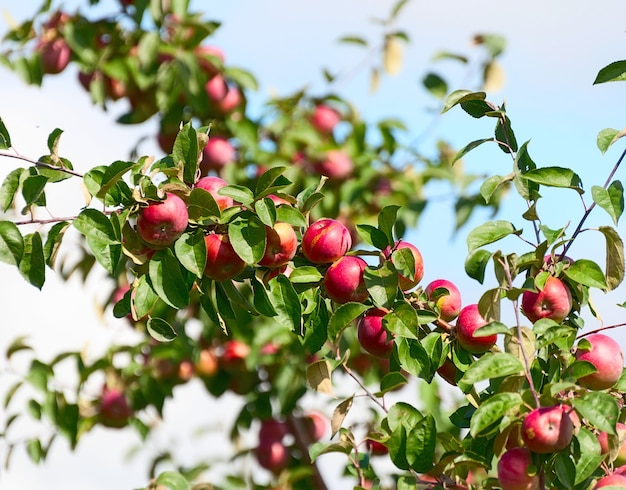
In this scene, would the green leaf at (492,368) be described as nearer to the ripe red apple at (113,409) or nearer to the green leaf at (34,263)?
the green leaf at (34,263)

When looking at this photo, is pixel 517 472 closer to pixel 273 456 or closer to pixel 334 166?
pixel 273 456

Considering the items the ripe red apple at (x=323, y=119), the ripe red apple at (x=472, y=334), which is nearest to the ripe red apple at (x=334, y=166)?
the ripe red apple at (x=323, y=119)

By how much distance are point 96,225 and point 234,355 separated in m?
1.88

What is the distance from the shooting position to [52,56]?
328 cm

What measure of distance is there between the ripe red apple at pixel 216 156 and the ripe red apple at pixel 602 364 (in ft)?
6.48

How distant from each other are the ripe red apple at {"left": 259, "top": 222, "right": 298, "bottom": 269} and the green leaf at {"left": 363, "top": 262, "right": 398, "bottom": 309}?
0.11m

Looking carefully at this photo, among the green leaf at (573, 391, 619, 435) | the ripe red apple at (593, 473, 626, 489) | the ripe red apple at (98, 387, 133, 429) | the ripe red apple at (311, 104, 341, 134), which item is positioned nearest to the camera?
the green leaf at (573, 391, 619, 435)

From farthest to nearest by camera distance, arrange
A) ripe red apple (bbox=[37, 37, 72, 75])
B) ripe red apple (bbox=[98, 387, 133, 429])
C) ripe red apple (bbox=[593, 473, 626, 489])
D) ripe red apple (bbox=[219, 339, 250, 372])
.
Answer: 1. ripe red apple (bbox=[37, 37, 72, 75])
2. ripe red apple (bbox=[219, 339, 250, 372])
3. ripe red apple (bbox=[98, 387, 133, 429])
4. ripe red apple (bbox=[593, 473, 626, 489])

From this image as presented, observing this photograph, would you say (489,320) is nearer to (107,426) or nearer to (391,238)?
(391,238)

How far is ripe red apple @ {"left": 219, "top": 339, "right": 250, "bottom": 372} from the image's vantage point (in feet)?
10.2

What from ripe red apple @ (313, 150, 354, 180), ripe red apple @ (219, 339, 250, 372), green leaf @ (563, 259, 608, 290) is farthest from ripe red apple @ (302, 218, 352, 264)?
ripe red apple @ (313, 150, 354, 180)

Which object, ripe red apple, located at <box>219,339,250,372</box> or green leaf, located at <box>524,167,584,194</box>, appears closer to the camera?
green leaf, located at <box>524,167,584,194</box>

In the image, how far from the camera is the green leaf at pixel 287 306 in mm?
1306

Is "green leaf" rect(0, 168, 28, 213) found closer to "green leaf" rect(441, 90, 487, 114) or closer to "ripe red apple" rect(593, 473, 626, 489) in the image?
"green leaf" rect(441, 90, 487, 114)
